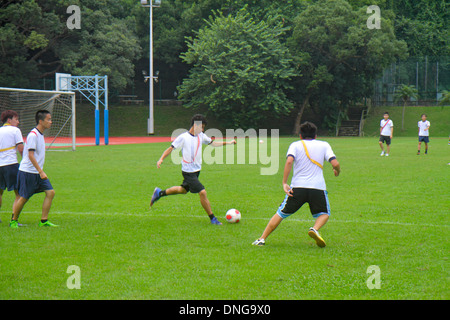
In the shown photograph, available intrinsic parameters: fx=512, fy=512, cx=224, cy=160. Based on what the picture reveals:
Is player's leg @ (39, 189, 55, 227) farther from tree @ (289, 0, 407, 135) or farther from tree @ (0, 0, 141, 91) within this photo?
tree @ (289, 0, 407, 135)

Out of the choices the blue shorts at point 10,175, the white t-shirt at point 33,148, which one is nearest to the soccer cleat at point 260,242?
the white t-shirt at point 33,148

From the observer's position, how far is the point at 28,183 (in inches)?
329

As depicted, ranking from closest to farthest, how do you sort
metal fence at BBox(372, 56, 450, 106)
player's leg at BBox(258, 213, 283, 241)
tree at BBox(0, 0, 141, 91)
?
player's leg at BBox(258, 213, 283, 241)
tree at BBox(0, 0, 141, 91)
metal fence at BBox(372, 56, 450, 106)

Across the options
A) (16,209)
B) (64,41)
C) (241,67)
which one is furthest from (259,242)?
(64,41)

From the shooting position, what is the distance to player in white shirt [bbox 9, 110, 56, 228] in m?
8.26

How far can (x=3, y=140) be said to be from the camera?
894 cm

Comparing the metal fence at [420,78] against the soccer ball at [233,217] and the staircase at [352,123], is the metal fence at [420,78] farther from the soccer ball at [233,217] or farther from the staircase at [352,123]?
the soccer ball at [233,217]

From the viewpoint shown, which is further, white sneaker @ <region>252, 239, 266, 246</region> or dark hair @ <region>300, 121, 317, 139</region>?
white sneaker @ <region>252, 239, 266, 246</region>

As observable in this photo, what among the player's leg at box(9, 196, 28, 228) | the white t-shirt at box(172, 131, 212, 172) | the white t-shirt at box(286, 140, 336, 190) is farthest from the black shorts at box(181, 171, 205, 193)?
the player's leg at box(9, 196, 28, 228)

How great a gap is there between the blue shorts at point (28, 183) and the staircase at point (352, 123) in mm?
41153

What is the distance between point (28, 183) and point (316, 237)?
4.74 metres

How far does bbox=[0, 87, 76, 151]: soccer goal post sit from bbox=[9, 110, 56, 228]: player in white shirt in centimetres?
1649

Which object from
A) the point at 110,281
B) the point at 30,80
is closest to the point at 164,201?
the point at 110,281
